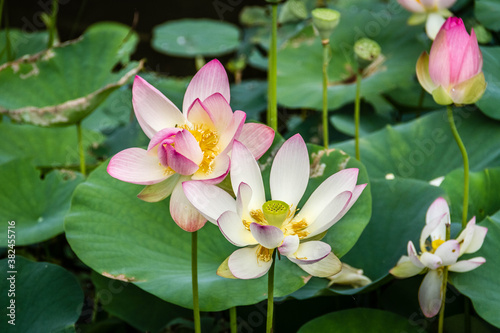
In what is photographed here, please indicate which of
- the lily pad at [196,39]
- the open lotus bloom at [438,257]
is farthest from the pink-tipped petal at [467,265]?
the lily pad at [196,39]

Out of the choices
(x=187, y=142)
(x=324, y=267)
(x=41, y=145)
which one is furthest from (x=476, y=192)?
(x=41, y=145)

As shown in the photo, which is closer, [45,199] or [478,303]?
[478,303]

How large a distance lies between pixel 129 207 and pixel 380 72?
0.72 m

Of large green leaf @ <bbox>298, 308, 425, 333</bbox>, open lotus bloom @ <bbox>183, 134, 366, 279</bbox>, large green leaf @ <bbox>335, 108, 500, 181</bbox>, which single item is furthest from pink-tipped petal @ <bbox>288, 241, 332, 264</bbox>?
large green leaf @ <bbox>335, 108, 500, 181</bbox>

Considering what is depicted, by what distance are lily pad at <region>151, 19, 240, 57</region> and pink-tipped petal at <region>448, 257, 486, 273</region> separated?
1500 mm

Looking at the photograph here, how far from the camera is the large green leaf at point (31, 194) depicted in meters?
0.90

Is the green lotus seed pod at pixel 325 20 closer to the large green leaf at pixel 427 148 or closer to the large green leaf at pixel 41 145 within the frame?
the large green leaf at pixel 427 148

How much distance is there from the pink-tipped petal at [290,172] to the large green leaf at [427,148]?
16.1 inches

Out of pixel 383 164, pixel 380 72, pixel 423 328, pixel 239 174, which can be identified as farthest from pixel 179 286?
pixel 380 72

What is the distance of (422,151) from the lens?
0.98 m

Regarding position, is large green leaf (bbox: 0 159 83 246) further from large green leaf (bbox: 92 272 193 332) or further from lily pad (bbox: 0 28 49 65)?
lily pad (bbox: 0 28 49 65)

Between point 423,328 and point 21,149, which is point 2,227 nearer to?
point 21,149

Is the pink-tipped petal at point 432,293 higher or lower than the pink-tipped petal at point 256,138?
lower

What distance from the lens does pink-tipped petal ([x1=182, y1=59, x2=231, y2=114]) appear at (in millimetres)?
558
